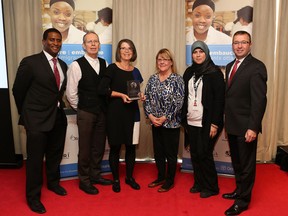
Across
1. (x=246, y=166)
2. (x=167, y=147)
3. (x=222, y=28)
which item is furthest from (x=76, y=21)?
(x=246, y=166)

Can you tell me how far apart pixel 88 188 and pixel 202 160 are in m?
1.31

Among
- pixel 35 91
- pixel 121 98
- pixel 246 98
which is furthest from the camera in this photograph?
pixel 121 98

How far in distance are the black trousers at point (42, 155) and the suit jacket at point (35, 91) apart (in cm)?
11

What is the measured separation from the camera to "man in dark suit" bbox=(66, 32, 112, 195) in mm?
2977

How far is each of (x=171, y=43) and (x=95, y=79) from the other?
1473mm

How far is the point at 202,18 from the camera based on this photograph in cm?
395

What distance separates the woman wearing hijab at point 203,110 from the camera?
9.25ft

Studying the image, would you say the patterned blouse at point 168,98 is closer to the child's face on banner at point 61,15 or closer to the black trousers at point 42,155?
the black trousers at point 42,155

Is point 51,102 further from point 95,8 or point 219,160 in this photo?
point 219,160

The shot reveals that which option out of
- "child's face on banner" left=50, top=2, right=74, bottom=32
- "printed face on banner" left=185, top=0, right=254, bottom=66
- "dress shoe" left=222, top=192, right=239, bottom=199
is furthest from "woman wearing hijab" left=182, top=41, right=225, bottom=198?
"child's face on banner" left=50, top=2, right=74, bottom=32

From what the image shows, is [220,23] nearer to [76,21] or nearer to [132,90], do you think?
[132,90]

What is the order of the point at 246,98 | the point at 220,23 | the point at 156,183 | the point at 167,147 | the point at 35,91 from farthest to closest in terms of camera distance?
the point at 220,23 → the point at 156,183 → the point at 167,147 → the point at 35,91 → the point at 246,98

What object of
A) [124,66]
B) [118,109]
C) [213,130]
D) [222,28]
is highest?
[222,28]

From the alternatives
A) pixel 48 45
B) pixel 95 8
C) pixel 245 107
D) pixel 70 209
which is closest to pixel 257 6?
pixel 245 107
